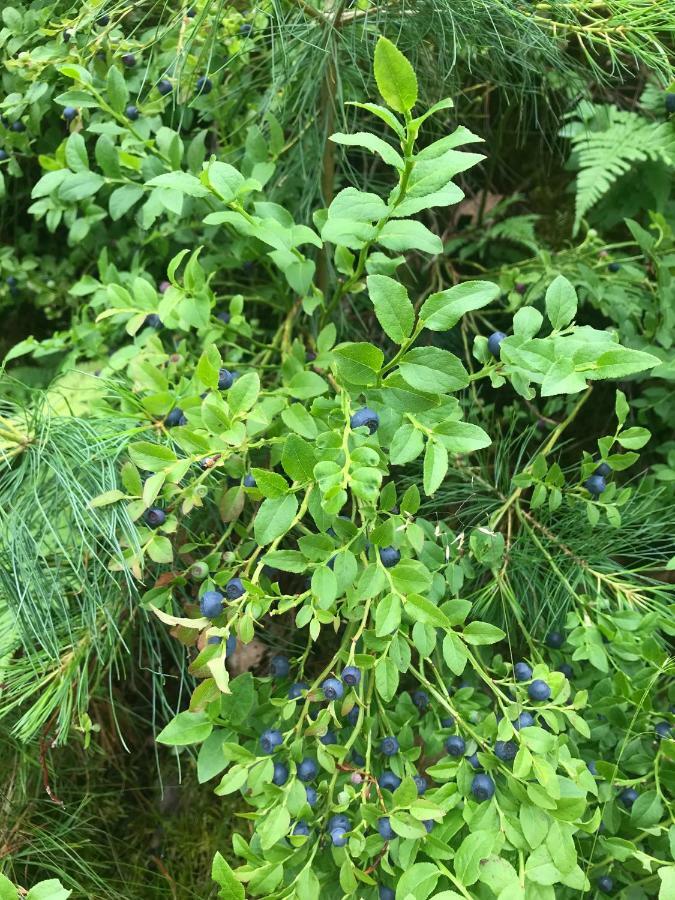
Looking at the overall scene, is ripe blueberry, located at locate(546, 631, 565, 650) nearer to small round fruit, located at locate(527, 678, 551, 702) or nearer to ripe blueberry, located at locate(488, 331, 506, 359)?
small round fruit, located at locate(527, 678, 551, 702)

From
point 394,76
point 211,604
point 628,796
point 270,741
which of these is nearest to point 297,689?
point 270,741

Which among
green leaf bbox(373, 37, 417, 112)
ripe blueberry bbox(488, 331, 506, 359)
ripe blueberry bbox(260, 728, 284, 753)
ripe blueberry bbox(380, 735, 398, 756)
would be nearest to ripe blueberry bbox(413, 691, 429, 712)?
ripe blueberry bbox(380, 735, 398, 756)

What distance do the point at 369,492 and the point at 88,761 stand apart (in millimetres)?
816

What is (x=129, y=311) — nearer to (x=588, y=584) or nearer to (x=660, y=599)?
(x=588, y=584)

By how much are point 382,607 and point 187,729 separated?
0.83ft

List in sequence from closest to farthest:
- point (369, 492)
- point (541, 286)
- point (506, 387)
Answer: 1. point (369, 492)
2. point (541, 286)
3. point (506, 387)

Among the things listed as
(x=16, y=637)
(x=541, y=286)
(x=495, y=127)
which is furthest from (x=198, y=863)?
(x=495, y=127)

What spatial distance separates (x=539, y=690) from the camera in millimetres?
779

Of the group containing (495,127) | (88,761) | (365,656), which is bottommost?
(88,761)

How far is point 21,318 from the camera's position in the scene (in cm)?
157

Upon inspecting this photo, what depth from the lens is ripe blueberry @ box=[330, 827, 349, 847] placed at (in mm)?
712

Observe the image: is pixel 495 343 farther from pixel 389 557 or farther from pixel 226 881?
pixel 226 881

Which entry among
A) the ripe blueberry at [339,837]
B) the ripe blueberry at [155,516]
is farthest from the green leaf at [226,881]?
the ripe blueberry at [155,516]

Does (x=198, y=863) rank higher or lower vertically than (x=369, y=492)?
lower
